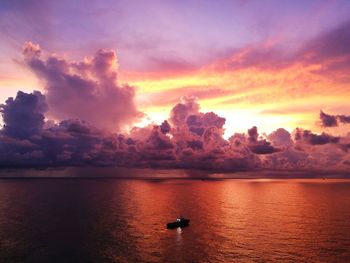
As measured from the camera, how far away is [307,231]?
139500 mm

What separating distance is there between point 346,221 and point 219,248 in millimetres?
90896

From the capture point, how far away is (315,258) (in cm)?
9969

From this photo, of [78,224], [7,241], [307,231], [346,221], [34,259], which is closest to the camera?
[34,259]

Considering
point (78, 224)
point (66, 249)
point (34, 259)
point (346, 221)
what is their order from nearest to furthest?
point (34, 259) → point (66, 249) → point (78, 224) → point (346, 221)

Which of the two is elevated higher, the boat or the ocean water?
the boat

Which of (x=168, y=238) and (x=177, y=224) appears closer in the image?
(x=168, y=238)

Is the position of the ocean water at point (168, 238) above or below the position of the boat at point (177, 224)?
below

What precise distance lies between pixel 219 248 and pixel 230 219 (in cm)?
6493

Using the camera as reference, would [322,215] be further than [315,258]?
Yes

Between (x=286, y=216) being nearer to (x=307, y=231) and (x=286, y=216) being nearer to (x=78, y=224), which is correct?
(x=307, y=231)

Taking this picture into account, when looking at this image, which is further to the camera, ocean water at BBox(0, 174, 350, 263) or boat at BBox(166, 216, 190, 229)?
boat at BBox(166, 216, 190, 229)

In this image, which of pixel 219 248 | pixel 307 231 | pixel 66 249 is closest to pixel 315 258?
pixel 219 248

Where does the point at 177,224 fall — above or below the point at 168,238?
above

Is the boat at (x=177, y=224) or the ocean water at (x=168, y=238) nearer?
the ocean water at (x=168, y=238)
